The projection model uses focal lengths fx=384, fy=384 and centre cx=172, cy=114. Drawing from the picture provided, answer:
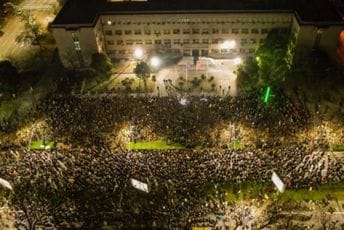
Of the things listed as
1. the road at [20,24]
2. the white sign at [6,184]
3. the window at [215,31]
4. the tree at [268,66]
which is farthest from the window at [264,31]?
the white sign at [6,184]

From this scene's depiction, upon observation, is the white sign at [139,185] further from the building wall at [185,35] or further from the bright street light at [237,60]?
the bright street light at [237,60]

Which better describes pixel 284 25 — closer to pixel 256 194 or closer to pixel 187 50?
pixel 187 50

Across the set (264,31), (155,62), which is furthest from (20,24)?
(264,31)

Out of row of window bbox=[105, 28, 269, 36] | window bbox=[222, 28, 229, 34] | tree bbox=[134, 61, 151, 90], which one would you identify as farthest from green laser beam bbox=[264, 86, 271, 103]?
tree bbox=[134, 61, 151, 90]

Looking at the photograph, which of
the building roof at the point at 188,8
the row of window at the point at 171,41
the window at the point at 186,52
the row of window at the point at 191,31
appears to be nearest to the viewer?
the building roof at the point at 188,8


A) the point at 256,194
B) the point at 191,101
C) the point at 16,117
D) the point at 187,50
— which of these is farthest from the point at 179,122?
the point at 16,117

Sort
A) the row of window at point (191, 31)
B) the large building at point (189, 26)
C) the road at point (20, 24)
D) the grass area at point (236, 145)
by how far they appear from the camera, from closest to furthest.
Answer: the grass area at point (236, 145) < the large building at point (189, 26) < the row of window at point (191, 31) < the road at point (20, 24)

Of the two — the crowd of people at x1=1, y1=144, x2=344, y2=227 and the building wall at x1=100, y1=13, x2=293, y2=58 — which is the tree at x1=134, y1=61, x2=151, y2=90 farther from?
the crowd of people at x1=1, y1=144, x2=344, y2=227
